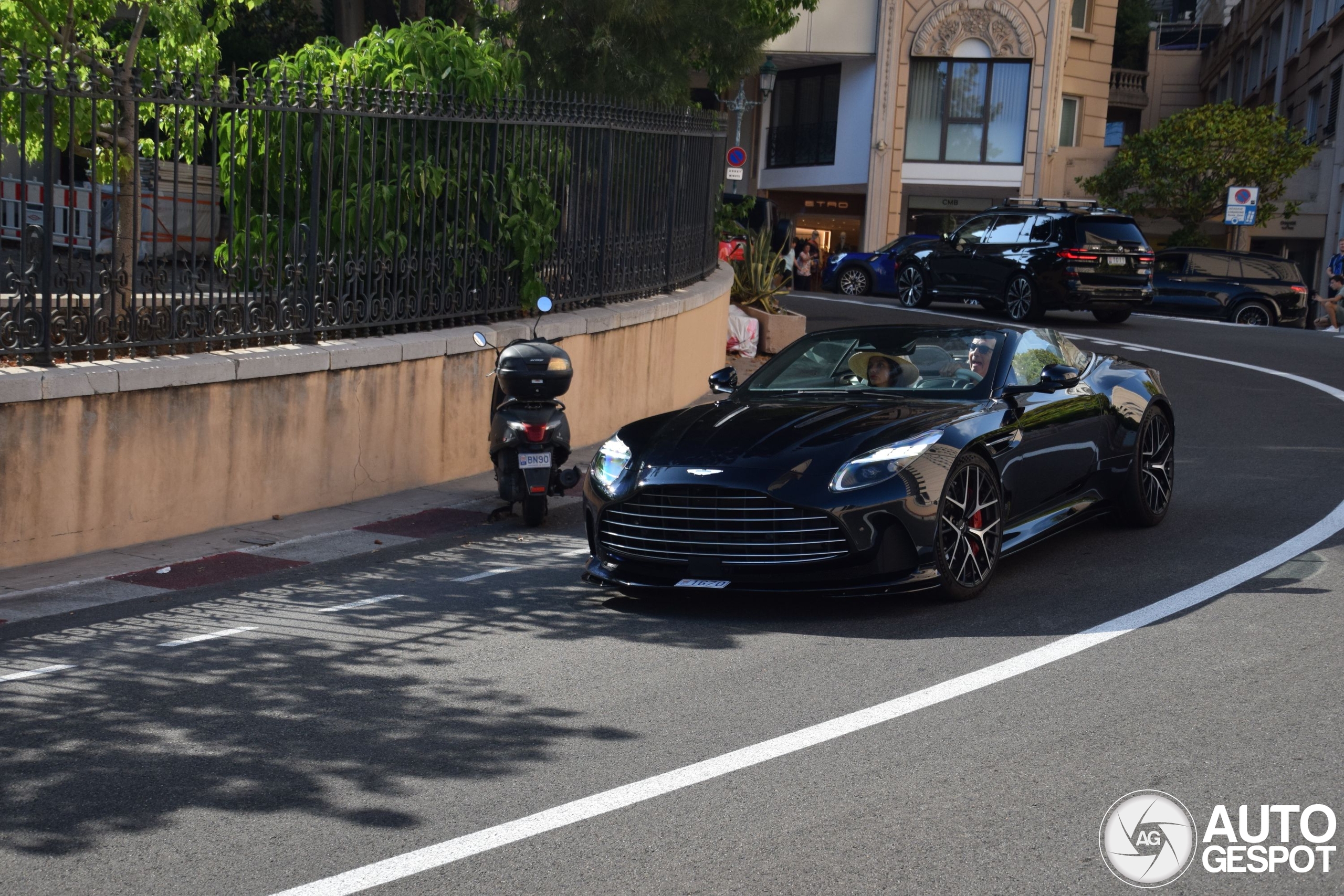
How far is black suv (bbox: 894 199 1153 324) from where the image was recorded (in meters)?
23.5

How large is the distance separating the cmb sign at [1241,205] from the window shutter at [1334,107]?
29.9ft

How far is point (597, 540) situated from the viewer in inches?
300

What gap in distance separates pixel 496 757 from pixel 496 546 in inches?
159

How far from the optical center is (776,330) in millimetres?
18578

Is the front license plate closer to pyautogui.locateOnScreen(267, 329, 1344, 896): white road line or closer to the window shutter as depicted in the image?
pyautogui.locateOnScreen(267, 329, 1344, 896): white road line

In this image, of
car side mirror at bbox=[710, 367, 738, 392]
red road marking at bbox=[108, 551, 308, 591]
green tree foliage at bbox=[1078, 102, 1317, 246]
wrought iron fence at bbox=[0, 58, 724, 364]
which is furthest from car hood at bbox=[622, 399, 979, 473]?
green tree foliage at bbox=[1078, 102, 1317, 246]

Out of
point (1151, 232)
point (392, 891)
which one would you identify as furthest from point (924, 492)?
point (1151, 232)

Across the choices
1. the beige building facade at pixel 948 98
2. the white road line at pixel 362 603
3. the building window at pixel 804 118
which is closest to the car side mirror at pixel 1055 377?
the white road line at pixel 362 603

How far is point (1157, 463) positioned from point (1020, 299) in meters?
15.4

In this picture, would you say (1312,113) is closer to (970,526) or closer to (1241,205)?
(1241,205)

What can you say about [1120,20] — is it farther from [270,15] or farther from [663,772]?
[663,772]

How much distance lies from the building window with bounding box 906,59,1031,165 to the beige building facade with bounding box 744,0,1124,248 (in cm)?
3

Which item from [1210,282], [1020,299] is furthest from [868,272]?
[1020,299]

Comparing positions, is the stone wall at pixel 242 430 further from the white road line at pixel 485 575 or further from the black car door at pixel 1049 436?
the black car door at pixel 1049 436
